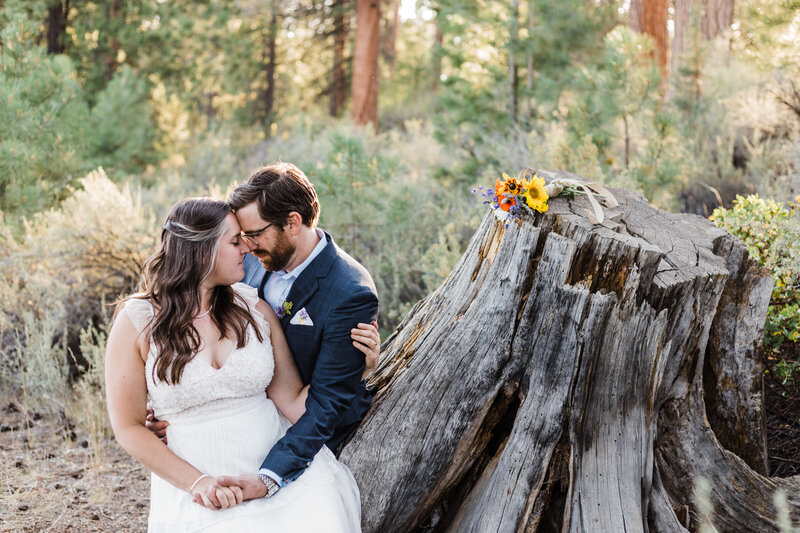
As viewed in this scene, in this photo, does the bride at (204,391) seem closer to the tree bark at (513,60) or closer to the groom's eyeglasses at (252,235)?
the groom's eyeglasses at (252,235)

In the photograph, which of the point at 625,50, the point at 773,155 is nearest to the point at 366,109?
the point at 625,50

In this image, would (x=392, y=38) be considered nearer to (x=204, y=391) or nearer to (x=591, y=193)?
(x=591, y=193)

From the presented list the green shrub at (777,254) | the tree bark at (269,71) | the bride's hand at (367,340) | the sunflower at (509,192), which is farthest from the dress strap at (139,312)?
the tree bark at (269,71)

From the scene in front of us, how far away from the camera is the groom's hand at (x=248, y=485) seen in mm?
2621

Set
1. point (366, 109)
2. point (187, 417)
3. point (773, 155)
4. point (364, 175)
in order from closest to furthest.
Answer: point (187, 417)
point (364, 175)
point (773, 155)
point (366, 109)

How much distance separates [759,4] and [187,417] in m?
8.04

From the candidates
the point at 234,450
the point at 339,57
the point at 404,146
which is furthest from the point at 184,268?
the point at 339,57

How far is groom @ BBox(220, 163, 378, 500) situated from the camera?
276 centimetres

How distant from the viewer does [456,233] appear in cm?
672

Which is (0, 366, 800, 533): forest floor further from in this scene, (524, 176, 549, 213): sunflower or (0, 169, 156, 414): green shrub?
(524, 176, 549, 213): sunflower

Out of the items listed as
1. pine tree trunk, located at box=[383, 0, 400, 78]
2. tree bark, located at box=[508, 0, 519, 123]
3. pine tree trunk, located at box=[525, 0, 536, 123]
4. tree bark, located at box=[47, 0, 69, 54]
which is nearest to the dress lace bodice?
tree bark, located at box=[508, 0, 519, 123]

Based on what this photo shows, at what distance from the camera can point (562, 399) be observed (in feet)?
9.18

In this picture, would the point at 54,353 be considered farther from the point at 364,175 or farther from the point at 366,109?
the point at 366,109

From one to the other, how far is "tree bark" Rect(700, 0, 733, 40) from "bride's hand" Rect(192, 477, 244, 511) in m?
10.1
